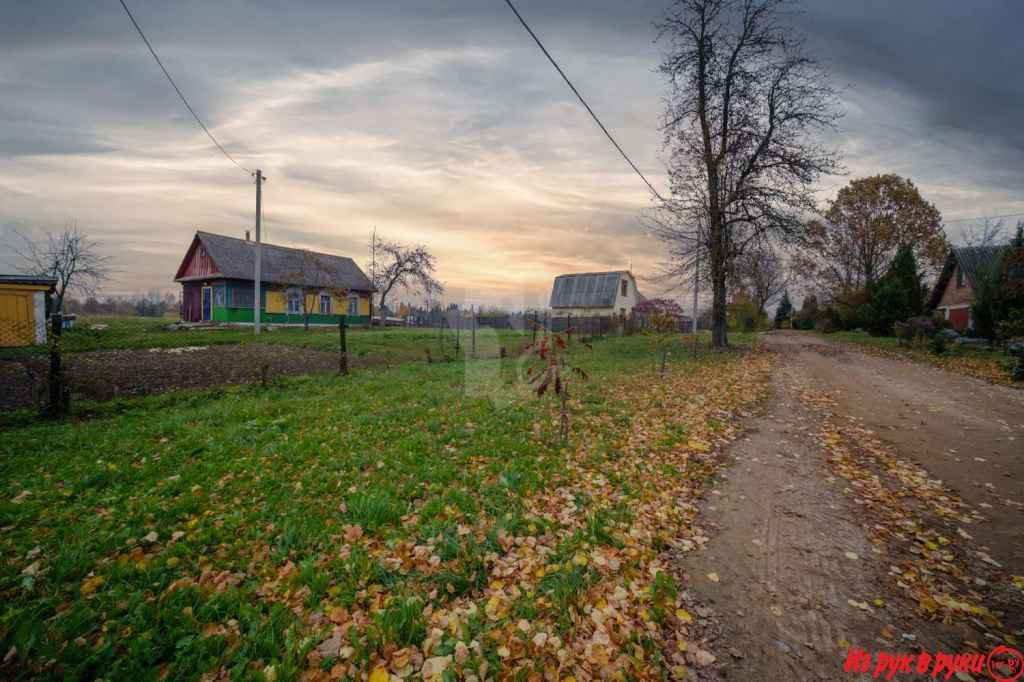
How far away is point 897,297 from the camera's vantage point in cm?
2692

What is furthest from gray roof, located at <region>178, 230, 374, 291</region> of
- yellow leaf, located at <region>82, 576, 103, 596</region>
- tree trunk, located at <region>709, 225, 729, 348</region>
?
yellow leaf, located at <region>82, 576, 103, 596</region>

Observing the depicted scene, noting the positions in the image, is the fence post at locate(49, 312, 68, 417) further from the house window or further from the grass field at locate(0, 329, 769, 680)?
the house window

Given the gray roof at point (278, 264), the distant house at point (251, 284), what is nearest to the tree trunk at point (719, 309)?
the distant house at point (251, 284)

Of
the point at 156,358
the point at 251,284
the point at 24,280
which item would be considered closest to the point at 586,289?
the point at 251,284

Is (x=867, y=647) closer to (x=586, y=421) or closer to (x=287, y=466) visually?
(x=586, y=421)

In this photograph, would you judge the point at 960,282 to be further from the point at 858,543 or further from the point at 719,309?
the point at 858,543

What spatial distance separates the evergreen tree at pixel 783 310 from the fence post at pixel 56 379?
198 feet

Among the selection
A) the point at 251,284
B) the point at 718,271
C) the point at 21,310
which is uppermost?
the point at 251,284

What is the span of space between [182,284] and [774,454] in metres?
40.7

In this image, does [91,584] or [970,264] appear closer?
[91,584]

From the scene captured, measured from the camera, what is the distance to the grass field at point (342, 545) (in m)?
2.81

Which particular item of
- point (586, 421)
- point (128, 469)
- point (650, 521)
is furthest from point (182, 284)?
point (650, 521)

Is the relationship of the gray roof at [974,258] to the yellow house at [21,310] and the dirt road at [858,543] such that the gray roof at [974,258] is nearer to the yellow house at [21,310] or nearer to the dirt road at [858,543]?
the dirt road at [858,543]

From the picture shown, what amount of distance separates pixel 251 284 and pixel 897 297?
45063 millimetres
